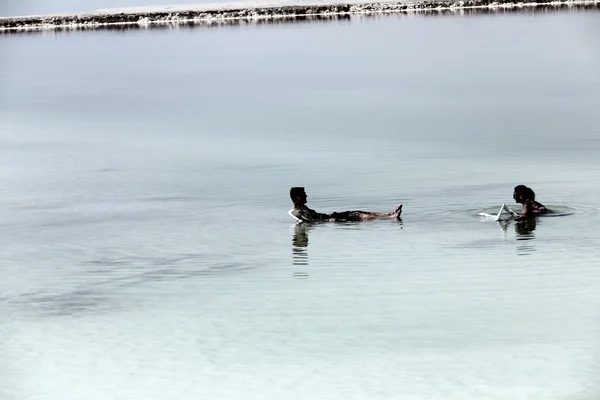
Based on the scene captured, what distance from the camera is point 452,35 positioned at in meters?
90.5

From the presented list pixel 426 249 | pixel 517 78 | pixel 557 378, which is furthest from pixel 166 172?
pixel 517 78

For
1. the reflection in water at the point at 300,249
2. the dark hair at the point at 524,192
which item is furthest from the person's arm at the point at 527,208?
the reflection in water at the point at 300,249

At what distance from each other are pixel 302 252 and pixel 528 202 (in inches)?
141

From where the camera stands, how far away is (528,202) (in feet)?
68.5

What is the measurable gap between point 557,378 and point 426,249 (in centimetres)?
641

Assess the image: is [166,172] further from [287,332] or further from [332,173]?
[287,332]

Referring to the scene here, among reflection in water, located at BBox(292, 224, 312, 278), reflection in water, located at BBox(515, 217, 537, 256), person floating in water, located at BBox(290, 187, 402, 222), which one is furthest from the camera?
person floating in water, located at BBox(290, 187, 402, 222)

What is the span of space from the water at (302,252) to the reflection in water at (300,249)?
0.05 meters

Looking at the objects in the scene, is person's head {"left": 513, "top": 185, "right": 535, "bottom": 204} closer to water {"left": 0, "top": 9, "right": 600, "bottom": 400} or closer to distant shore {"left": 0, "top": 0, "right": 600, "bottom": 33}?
water {"left": 0, "top": 9, "right": 600, "bottom": 400}

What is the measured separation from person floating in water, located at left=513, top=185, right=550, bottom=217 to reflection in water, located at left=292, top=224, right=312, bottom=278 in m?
3.23

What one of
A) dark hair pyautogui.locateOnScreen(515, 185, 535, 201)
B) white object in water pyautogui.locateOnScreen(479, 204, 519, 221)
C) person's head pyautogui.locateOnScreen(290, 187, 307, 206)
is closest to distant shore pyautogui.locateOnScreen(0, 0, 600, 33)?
white object in water pyautogui.locateOnScreen(479, 204, 519, 221)

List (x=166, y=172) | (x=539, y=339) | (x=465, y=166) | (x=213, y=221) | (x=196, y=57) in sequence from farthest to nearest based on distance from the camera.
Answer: (x=196, y=57) < (x=166, y=172) < (x=465, y=166) < (x=213, y=221) < (x=539, y=339)

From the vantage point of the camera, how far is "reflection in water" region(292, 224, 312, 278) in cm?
1886

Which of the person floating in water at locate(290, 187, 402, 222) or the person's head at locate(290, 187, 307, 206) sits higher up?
the person's head at locate(290, 187, 307, 206)
